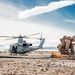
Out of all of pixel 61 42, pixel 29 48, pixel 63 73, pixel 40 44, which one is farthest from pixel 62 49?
pixel 63 73

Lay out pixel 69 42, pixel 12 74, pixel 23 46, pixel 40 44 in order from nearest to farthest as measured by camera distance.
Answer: pixel 12 74 < pixel 69 42 < pixel 23 46 < pixel 40 44

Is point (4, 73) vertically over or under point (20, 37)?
under

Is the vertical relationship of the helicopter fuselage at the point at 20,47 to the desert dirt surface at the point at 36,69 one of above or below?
above

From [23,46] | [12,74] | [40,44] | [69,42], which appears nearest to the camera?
[12,74]

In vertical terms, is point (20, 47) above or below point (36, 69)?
above

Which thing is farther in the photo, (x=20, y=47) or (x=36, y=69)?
(x=20, y=47)

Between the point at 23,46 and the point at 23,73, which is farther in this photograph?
the point at 23,46

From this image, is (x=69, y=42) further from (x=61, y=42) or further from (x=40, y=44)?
(x=40, y=44)

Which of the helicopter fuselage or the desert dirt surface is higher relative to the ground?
the helicopter fuselage

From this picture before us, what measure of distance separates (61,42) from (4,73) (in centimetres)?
3409

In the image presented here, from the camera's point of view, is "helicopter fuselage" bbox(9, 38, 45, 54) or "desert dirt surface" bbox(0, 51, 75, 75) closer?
"desert dirt surface" bbox(0, 51, 75, 75)

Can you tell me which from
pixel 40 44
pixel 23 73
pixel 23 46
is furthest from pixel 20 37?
pixel 23 73

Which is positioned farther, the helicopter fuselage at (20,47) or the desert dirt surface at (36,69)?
the helicopter fuselage at (20,47)

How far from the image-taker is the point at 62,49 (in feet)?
176
